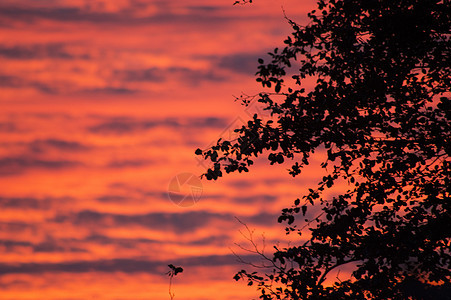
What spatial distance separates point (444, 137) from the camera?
11.9 metres

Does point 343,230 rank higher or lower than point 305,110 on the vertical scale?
lower

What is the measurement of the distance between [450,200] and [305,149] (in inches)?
120

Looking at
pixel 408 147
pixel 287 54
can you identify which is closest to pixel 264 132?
pixel 287 54

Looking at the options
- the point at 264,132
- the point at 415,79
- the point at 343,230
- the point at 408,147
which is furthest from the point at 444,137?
the point at 264,132

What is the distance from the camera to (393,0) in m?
12.5

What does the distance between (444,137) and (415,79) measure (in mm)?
1607

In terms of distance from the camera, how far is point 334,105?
40.0ft

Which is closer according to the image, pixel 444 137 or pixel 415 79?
pixel 444 137

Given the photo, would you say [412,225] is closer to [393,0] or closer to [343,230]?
[343,230]

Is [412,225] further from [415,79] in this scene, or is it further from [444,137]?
[415,79]

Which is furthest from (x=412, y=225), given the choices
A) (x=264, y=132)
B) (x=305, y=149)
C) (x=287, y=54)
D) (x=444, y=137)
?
(x=287, y=54)

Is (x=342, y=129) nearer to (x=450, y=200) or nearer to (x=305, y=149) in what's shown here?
(x=305, y=149)

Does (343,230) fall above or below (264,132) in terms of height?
below

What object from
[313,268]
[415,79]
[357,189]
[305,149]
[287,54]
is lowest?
[313,268]
